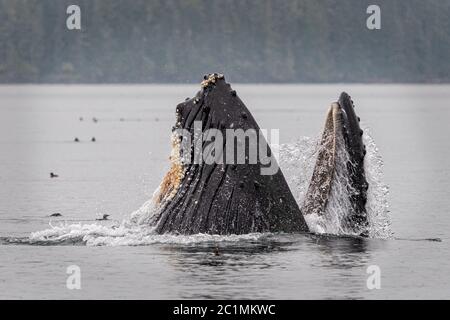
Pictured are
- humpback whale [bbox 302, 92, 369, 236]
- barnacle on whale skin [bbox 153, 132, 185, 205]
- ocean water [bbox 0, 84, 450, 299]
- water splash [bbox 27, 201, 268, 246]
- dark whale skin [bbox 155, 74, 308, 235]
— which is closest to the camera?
ocean water [bbox 0, 84, 450, 299]

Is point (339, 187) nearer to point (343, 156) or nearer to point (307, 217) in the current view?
point (343, 156)

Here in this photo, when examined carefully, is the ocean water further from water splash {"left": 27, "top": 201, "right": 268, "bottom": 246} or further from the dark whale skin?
the dark whale skin

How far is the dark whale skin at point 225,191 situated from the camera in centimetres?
2222

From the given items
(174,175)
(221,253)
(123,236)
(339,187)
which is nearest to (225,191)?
(174,175)

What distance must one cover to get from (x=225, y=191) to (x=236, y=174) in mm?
334

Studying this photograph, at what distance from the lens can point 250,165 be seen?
22.3 metres

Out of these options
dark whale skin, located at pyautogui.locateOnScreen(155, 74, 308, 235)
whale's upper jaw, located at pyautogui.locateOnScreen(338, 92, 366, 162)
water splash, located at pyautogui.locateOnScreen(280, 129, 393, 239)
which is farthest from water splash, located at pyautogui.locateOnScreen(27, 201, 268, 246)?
whale's upper jaw, located at pyautogui.locateOnScreen(338, 92, 366, 162)

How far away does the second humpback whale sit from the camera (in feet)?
73.0

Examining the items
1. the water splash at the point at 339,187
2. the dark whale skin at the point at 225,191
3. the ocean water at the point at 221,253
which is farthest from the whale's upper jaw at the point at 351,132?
the dark whale skin at the point at 225,191

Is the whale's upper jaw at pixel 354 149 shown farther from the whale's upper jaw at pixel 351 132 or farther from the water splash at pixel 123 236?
the water splash at pixel 123 236
